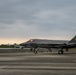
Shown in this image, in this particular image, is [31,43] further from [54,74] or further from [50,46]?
[54,74]

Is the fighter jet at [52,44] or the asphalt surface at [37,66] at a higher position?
the fighter jet at [52,44]

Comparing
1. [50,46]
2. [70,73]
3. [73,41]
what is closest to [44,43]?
[50,46]

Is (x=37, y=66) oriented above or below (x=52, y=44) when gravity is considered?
below

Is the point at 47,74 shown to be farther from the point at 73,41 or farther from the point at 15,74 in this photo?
the point at 73,41

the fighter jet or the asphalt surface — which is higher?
the fighter jet

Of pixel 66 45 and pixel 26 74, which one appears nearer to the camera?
pixel 26 74

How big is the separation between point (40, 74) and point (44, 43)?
1387 inches

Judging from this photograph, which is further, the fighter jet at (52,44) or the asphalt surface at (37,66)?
the fighter jet at (52,44)

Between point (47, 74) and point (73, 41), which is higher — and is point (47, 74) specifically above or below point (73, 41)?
below

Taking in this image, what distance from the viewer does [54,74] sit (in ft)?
47.3

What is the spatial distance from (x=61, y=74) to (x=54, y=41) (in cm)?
3667

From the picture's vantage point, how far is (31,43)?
51.2 meters

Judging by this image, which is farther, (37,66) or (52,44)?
(52,44)

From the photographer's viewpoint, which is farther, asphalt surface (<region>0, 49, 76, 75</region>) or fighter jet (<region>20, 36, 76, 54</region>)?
fighter jet (<region>20, 36, 76, 54</region>)
